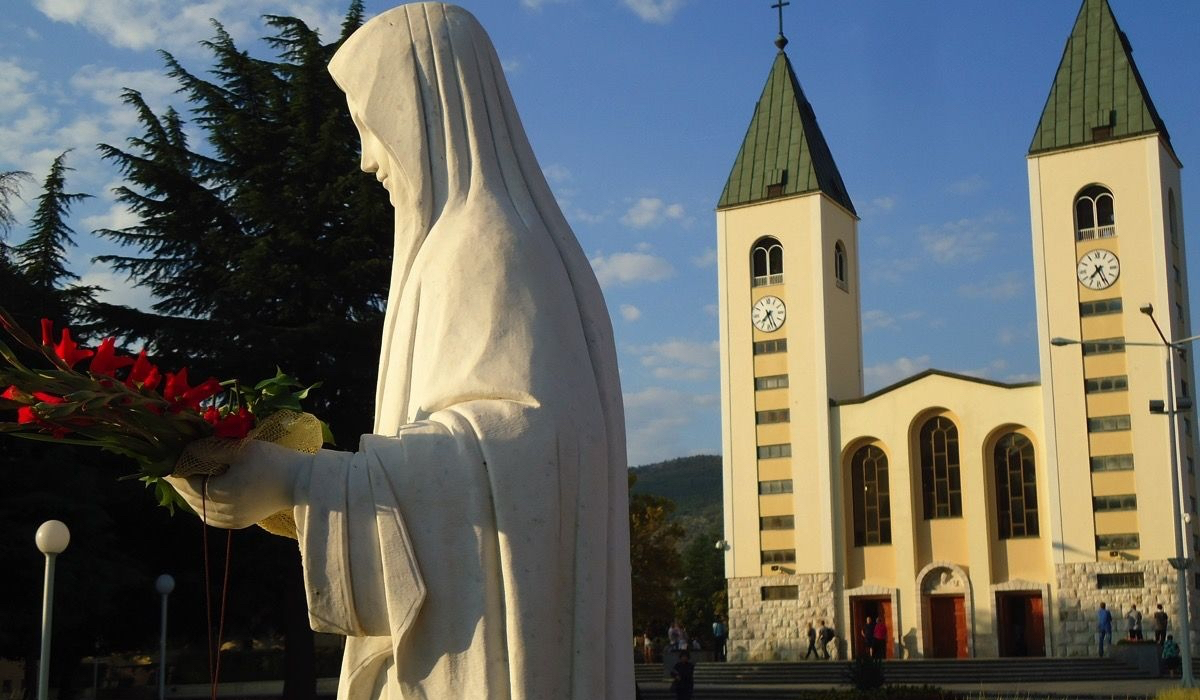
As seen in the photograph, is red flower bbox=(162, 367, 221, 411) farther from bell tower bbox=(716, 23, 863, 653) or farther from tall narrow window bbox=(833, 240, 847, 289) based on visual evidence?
tall narrow window bbox=(833, 240, 847, 289)

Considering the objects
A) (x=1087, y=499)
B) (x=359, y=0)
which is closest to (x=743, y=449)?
(x=1087, y=499)

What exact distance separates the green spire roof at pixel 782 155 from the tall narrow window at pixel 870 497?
1057 cm

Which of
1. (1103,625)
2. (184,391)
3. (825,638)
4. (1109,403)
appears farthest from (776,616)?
(184,391)

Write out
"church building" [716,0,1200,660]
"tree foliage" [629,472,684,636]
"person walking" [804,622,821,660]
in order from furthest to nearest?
"tree foliage" [629,472,684,636] < "person walking" [804,622,821,660] < "church building" [716,0,1200,660]

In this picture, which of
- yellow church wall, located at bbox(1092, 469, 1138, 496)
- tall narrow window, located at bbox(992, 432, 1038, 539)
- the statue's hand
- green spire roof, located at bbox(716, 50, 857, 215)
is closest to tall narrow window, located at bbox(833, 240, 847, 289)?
green spire roof, located at bbox(716, 50, 857, 215)

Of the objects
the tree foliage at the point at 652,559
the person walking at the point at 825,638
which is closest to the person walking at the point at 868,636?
the person walking at the point at 825,638

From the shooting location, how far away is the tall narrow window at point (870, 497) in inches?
1919

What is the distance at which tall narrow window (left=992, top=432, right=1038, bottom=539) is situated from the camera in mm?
46500

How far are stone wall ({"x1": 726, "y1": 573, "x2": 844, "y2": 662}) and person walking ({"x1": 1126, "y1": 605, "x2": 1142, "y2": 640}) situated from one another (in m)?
10.3

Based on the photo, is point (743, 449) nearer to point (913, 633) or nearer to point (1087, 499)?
point (913, 633)

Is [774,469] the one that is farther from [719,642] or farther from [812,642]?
[719,642]

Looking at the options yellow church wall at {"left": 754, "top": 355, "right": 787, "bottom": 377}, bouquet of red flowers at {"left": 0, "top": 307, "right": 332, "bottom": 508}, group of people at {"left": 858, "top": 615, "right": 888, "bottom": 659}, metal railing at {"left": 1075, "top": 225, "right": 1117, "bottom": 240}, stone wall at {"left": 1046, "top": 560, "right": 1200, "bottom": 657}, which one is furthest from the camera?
yellow church wall at {"left": 754, "top": 355, "right": 787, "bottom": 377}

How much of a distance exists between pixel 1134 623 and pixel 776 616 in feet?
43.0

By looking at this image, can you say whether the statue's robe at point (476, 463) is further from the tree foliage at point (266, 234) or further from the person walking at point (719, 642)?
the person walking at point (719, 642)
